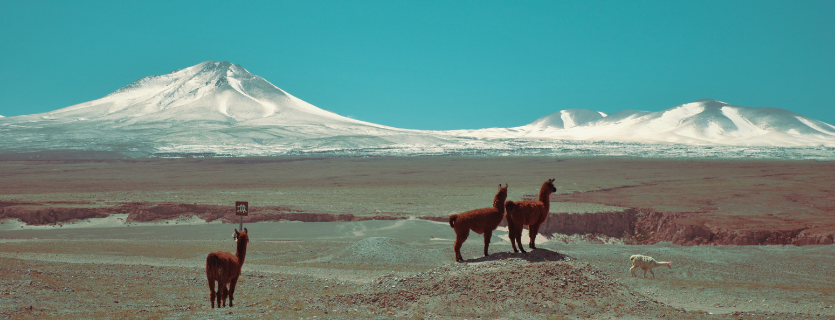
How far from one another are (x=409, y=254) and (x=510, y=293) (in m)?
8.56

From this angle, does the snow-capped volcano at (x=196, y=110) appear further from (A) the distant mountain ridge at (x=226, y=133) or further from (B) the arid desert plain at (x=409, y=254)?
(B) the arid desert plain at (x=409, y=254)

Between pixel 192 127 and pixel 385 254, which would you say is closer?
pixel 385 254

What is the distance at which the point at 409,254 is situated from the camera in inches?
728

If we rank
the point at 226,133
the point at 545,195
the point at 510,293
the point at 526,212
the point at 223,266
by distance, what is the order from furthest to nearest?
the point at 226,133 < the point at 545,195 < the point at 526,212 < the point at 510,293 < the point at 223,266

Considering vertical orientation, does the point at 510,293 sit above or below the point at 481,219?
below

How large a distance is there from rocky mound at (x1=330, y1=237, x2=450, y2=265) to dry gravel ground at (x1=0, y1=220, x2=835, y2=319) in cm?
4

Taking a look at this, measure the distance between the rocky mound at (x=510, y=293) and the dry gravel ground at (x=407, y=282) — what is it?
0.07 ft

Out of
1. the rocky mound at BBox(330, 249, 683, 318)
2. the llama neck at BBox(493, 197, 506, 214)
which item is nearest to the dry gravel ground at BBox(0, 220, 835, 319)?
the rocky mound at BBox(330, 249, 683, 318)

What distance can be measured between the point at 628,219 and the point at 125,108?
579 ft

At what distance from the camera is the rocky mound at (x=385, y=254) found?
1784 cm

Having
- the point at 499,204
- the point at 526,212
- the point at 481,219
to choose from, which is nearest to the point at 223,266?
the point at 481,219

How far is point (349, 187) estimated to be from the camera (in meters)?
47.3

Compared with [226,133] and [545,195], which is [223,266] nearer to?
[545,195]

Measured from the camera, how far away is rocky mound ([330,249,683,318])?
9922 millimetres
